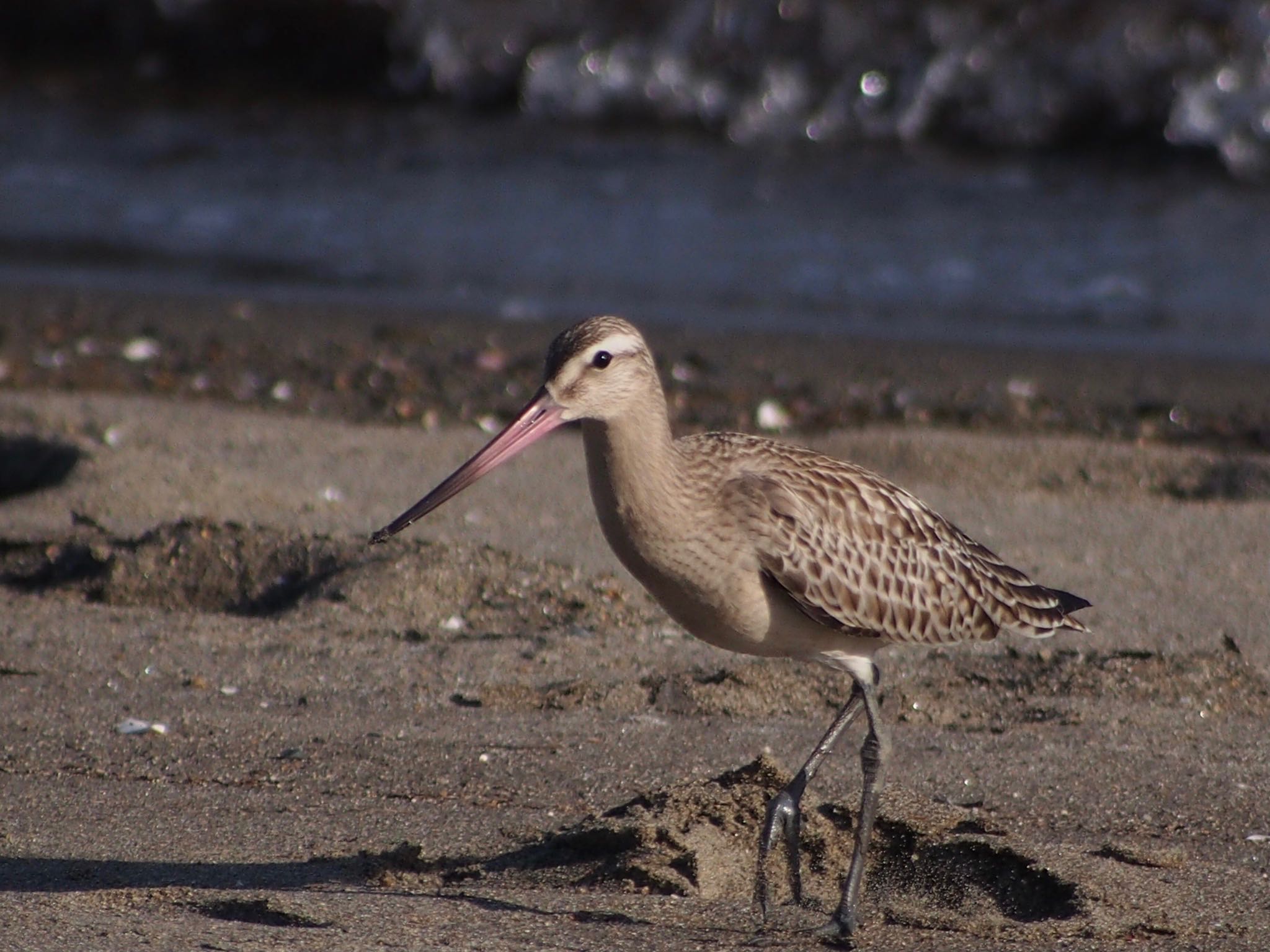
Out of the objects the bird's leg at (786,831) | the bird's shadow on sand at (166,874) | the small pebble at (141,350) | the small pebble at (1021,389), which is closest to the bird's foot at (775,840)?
the bird's leg at (786,831)

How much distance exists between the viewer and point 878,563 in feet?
13.7

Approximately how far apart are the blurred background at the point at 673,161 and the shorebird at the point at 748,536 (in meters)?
5.73

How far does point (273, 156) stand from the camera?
15.0 meters

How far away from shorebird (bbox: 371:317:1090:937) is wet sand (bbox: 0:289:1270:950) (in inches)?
9.2

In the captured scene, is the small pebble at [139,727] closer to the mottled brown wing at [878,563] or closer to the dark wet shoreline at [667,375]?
the mottled brown wing at [878,563]

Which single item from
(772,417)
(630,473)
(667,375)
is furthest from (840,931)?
(667,375)

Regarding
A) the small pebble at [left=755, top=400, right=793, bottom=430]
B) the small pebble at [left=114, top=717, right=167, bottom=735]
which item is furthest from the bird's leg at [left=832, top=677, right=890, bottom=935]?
the small pebble at [left=755, top=400, right=793, bottom=430]

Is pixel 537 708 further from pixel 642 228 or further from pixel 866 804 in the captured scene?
pixel 642 228

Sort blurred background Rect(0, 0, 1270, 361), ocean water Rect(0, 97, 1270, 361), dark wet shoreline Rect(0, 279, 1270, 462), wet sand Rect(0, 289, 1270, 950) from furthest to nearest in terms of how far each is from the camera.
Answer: blurred background Rect(0, 0, 1270, 361) < ocean water Rect(0, 97, 1270, 361) < dark wet shoreline Rect(0, 279, 1270, 462) < wet sand Rect(0, 289, 1270, 950)

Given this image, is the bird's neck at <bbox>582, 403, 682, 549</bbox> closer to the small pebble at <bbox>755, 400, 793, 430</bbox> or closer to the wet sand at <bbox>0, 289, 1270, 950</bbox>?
the wet sand at <bbox>0, 289, 1270, 950</bbox>

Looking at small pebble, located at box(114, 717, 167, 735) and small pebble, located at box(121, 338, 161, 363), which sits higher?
small pebble, located at box(121, 338, 161, 363)

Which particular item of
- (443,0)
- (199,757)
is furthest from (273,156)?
(199,757)

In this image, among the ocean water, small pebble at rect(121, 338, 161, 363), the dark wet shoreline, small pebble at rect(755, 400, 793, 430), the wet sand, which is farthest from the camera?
the ocean water

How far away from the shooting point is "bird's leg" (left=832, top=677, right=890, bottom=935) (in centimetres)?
354
